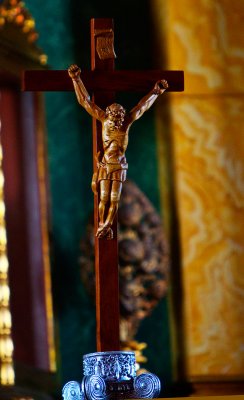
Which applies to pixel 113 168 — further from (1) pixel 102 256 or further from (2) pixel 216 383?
(2) pixel 216 383

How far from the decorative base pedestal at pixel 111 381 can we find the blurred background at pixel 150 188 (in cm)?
275

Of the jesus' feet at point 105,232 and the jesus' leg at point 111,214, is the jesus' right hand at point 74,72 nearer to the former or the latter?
the jesus' leg at point 111,214

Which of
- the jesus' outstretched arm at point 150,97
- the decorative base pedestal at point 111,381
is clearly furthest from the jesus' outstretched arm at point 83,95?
the decorative base pedestal at point 111,381

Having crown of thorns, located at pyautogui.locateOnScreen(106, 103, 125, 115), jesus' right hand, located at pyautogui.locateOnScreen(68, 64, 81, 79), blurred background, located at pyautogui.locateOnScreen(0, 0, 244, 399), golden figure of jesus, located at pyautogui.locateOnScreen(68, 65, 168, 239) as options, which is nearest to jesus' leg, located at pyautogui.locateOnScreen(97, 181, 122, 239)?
golden figure of jesus, located at pyautogui.locateOnScreen(68, 65, 168, 239)

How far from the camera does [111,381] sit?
4.83m

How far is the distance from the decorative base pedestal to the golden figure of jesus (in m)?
0.52

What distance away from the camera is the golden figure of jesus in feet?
17.0

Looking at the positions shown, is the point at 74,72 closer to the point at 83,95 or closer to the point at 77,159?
the point at 83,95

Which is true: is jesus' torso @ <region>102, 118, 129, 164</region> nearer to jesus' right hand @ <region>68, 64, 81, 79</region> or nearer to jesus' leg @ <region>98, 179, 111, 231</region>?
jesus' leg @ <region>98, 179, 111, 231</region>

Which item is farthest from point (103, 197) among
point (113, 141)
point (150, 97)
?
point (150, 97)

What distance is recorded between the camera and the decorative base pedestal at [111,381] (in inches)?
187

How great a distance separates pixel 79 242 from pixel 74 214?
0.17 metres

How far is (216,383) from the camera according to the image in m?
7.74

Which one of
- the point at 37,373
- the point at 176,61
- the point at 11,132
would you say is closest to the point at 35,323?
the point at 37,373
